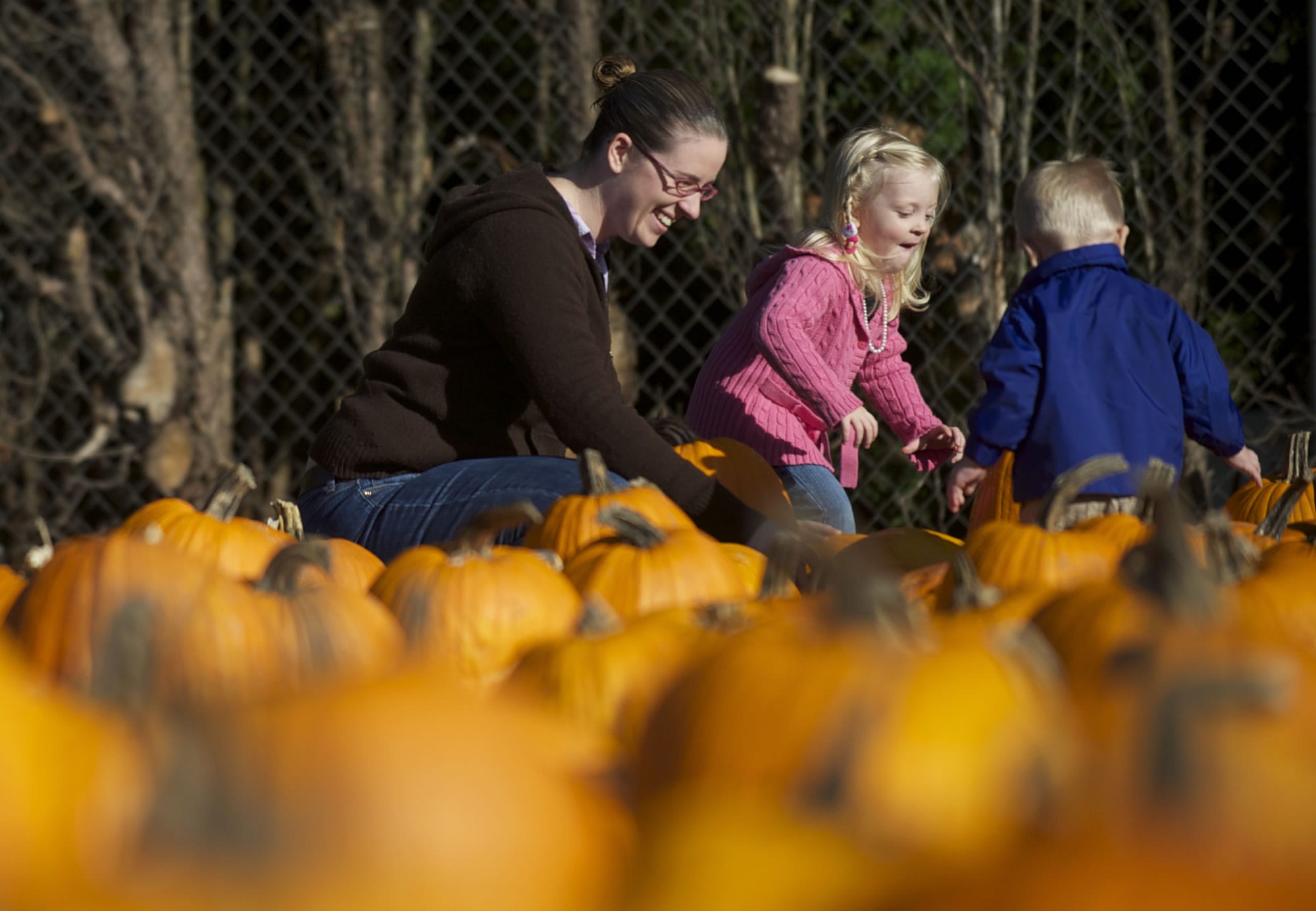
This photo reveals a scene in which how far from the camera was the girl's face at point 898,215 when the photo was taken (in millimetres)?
3502

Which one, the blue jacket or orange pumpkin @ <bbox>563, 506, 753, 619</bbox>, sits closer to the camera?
orange pumpkin @ <bbox>563, 506, 753, 619</bbox>

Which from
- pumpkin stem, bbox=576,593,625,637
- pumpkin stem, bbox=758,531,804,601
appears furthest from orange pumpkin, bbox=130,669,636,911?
pumpkin stem, bbox=758,531,804,601

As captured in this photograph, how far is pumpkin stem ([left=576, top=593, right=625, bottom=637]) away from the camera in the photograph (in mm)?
1090

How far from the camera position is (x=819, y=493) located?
11.2 ft

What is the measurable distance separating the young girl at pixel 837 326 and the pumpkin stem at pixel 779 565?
206 centimetres

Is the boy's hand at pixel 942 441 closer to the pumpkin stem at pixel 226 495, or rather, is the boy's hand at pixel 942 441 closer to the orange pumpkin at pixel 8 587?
the pumpkin stem at pixel 226 495

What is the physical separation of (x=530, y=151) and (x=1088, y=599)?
12.9 feet

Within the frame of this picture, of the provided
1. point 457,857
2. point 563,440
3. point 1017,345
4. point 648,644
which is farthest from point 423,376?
point 457,857

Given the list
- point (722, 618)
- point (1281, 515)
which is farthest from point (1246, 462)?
point (722, 618)

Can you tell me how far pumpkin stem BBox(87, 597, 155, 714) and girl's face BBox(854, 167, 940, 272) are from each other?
3.07 metres

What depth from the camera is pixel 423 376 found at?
265 centimetres

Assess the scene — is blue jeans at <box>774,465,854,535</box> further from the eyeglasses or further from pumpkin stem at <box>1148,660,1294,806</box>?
pumpkin stem at <box>1148,660,1294,806</box>

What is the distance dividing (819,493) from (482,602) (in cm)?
210

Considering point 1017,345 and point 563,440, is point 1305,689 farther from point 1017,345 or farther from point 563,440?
point 1017,345
